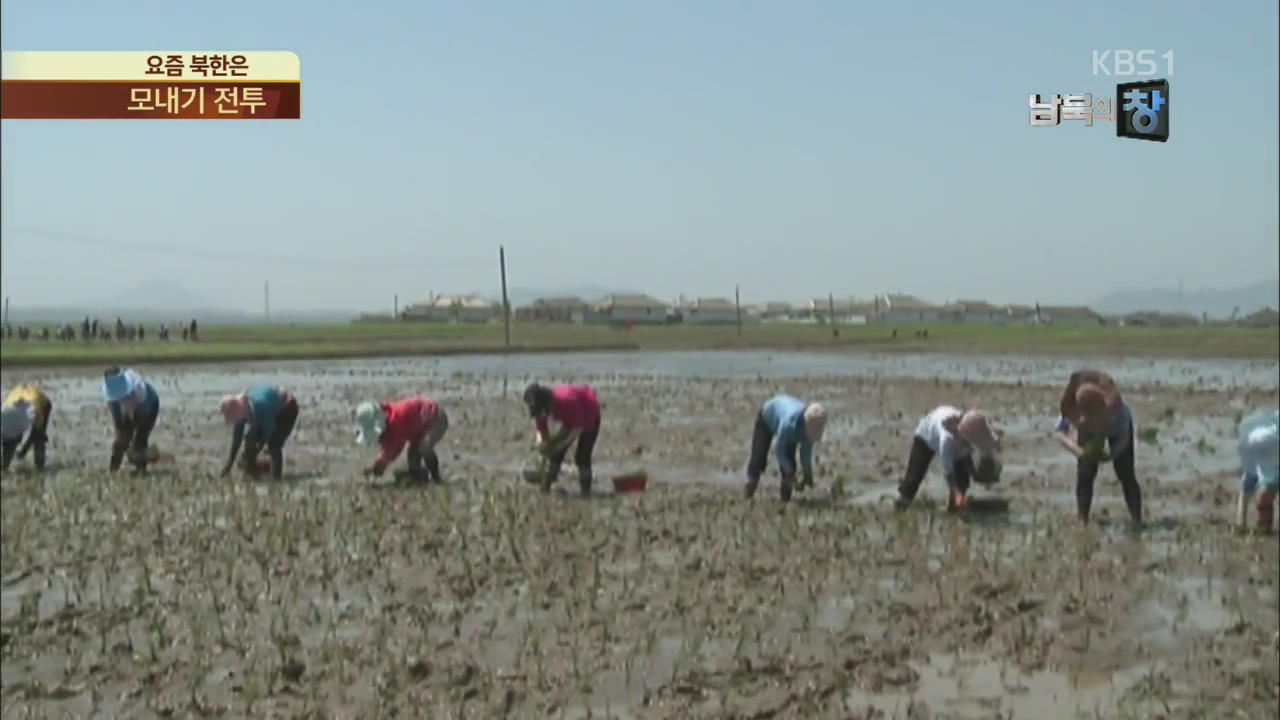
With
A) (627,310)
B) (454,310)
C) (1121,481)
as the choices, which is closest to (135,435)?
(1121,481)

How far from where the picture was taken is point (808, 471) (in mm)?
11086

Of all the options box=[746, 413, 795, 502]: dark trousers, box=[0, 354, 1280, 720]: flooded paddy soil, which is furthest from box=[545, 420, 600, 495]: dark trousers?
box=[746, 413, 795, 502]: dark trousers

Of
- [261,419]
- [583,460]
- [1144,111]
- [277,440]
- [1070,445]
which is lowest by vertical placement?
[583,460]

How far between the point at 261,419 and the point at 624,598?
6.84m

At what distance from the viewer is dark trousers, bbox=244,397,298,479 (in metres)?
13.3

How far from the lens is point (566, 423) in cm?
1184

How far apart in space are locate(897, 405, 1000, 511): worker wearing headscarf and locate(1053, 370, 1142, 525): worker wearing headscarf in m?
0.63

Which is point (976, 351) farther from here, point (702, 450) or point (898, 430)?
point (702, 450)

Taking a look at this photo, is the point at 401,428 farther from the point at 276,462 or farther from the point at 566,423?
the point at 276,462

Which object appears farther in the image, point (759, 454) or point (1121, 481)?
point (759, 454)

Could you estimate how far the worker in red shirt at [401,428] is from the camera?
12.1 metres

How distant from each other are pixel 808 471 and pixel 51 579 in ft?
22.0

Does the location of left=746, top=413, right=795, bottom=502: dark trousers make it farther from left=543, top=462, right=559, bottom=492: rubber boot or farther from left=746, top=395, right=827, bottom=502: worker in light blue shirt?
left=543, top=462, right=559, bottom=492: rubber boot
